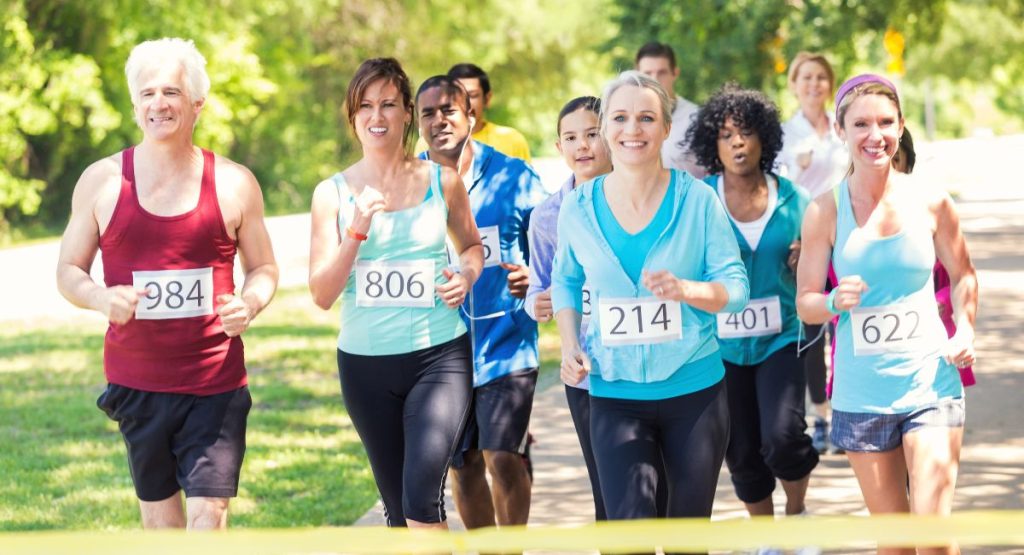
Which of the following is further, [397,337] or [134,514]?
[134,514]

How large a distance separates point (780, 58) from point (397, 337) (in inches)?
682

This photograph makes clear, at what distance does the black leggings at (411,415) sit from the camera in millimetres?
5297

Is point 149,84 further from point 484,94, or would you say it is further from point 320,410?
point 320,410

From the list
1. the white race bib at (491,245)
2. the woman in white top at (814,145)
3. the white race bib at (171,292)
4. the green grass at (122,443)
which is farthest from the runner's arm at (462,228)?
the woman in white top at (814,145)

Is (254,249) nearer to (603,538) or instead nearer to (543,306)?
(543,306)

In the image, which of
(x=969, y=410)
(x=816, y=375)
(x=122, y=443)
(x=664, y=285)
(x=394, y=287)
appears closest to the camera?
(x=664, y=285)

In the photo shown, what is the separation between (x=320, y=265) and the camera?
5.29 metres

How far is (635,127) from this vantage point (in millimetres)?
A: 4930

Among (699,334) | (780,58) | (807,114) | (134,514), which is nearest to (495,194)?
(699,334)

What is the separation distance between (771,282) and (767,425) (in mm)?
587

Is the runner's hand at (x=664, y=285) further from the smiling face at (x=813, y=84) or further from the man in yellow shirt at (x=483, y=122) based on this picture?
the smiling face at (x=813, y=84)

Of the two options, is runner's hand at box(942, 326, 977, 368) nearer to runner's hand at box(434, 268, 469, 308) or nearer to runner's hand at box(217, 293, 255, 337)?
runner's hand at box(434, 268, 469, 308)

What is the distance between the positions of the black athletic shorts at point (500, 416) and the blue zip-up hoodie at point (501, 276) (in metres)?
0.04

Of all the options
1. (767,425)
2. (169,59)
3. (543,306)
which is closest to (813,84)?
(767,425)
